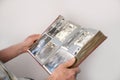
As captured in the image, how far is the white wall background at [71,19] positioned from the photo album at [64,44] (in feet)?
0.32

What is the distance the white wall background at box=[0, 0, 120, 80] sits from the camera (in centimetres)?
92

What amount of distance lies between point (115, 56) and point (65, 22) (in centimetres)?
27

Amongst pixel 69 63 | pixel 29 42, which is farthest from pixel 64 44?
pixel 29 42

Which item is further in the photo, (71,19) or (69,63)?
(71,19)

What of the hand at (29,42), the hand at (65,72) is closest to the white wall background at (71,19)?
the hand at (29,42)

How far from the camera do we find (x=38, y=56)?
3.01 ft

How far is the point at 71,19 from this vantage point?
1.01 m

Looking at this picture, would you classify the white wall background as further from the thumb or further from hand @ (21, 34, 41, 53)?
the thumb

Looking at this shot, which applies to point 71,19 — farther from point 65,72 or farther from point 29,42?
point 65,72

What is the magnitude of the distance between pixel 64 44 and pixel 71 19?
201 mm

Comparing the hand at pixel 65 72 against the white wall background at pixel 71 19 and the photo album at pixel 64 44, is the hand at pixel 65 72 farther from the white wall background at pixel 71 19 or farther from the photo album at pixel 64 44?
the white wall background at pixel 71 19

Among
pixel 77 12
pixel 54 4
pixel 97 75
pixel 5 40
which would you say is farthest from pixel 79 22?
pixel 5 40

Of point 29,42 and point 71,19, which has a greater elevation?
point 71,19

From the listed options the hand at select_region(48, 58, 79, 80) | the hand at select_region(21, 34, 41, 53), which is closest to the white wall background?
the hand at select_region(21, 34, 41, 53)
